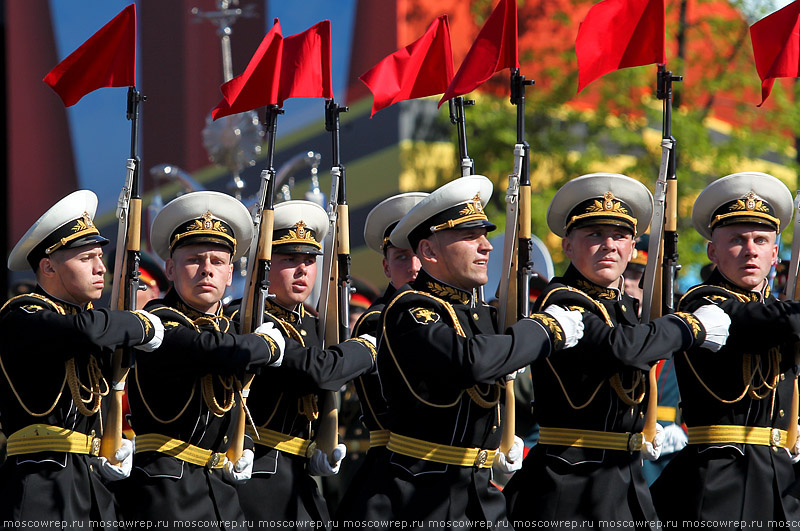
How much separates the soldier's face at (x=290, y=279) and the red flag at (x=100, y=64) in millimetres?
1224

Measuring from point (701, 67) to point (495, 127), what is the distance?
2976 millimetres

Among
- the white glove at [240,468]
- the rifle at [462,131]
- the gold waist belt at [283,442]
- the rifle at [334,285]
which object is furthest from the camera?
the rifle at [462,131]

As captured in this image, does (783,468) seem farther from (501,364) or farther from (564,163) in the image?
(564,163)

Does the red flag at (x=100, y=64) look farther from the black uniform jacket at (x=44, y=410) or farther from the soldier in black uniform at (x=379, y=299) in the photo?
the soldier in black uniform at (x=379, y=299)

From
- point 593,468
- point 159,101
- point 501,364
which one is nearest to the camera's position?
point 501,364

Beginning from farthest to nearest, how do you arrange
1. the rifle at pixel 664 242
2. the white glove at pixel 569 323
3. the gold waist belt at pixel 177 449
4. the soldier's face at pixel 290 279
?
the soldier's face at pixel 290 279 → the rifle at pixel 664 242 → the gold waist belt at pixel 177 449 → the white glove at pixel 569 323

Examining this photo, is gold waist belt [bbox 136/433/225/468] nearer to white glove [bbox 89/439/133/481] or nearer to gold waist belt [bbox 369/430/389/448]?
white glove [bbox 89/439/133/481]

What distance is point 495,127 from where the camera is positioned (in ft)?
53.1

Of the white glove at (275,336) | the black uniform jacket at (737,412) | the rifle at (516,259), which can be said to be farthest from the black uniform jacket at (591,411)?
the white glove at (275,336)

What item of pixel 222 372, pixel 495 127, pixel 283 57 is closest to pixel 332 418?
pixel 222 372

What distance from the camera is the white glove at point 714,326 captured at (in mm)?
5969

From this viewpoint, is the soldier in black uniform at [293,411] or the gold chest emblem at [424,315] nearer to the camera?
the gold chest emblem at [424,315]

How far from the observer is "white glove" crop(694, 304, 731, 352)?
5.97m

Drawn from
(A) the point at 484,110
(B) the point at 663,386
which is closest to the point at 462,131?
(B) the point at 663,386
